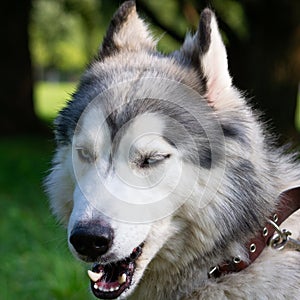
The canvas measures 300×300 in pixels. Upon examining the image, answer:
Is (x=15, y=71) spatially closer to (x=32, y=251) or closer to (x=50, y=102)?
(x=32, y=251)

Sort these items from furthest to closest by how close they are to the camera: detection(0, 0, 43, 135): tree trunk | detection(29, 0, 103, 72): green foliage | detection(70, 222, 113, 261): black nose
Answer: detection(29, 0, 103, 72): green foliage, detection(0, 0, 43, 135): tree trunk, detection(70, 222, 113, 261): black nose

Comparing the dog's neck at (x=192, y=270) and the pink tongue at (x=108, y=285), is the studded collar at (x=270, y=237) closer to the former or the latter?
the dog's neck at (x=192, y=270)

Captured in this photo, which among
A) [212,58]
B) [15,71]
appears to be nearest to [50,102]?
[15,71]

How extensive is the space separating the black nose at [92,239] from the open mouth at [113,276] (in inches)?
7.3

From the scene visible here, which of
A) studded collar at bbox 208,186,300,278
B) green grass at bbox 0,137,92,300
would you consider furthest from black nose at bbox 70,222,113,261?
green grass at bbox 0,137,92,300

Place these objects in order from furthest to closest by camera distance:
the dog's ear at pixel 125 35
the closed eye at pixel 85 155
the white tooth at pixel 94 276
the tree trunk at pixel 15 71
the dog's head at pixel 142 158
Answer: the tree trunk at pixel 15 71 < the dog's ear at pixel 125 35 < the closed eye at pixel 85 155 < the white tooth at pixel 94 276 < the dog's head at pixel 142 158

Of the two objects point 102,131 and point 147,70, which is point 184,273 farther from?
point 147,70

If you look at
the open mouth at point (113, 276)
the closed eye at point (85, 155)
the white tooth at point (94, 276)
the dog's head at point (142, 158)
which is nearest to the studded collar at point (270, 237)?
the dog's head at point (142, 158)

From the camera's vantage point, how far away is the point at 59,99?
28.9 ft

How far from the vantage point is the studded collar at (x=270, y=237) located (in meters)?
3.14

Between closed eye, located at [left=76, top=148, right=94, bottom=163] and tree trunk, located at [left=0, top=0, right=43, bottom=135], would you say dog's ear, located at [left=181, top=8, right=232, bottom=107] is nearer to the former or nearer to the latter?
closed eye, located at [left=76, top=148, right=94, bottom=163]

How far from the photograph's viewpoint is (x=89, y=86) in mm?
3477

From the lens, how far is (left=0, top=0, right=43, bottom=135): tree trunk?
13.8m

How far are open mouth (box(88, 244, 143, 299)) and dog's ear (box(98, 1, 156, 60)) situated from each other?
4.23ft
